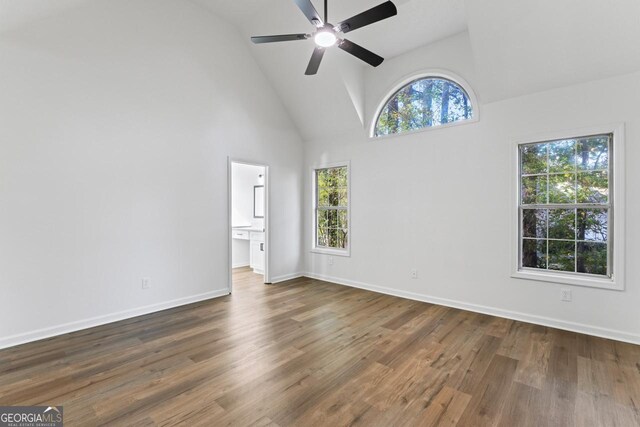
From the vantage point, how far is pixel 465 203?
12.9ft

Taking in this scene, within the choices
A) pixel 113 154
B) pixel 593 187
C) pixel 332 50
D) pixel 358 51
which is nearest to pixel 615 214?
pixel 593 187

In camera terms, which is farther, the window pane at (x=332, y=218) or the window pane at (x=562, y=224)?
the window pane at (x=332, y=218)

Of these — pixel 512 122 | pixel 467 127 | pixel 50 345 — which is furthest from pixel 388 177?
pixel 50 345

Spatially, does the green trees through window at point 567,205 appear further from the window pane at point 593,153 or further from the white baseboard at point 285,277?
the white baseboard at point 285,277

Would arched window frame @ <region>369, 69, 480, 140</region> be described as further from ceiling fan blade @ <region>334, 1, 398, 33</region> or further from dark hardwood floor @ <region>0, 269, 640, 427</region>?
dark hardwood floor @ <region>0, 269, 640, 427</region>

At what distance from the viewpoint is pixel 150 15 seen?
3723 mm

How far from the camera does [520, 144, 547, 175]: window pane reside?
11.4 ft

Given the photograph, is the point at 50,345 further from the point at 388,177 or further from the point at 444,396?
the point at 388,177

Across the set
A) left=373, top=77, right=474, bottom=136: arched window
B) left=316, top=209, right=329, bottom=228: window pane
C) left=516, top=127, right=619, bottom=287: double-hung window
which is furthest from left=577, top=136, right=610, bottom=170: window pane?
left=316, top=209, right=329, bottom=228: window pane

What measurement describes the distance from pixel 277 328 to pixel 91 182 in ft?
8.58

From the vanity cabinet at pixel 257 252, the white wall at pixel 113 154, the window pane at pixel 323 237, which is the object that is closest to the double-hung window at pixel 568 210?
the window pane at pixel 323 237

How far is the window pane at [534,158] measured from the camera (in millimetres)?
3461

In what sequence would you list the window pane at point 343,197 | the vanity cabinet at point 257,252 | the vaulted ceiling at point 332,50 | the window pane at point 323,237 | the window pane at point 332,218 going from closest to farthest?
1. the vaulted ceiling at point 332,50
2. the window pane at point 343,197
3. the window pane at point 332,218
4. the window pane at point 323,237
5. the vanity cabinet at point 257,252

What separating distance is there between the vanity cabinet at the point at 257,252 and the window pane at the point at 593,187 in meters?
4.80
